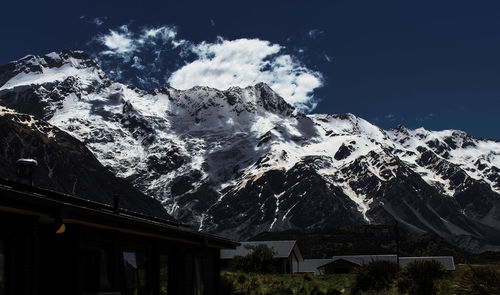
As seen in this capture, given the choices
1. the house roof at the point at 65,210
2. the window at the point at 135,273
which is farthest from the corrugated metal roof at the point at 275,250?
the house roof at the point at 65,210

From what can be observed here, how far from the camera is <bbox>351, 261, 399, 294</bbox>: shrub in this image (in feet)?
90.8

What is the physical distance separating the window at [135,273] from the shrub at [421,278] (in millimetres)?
12612

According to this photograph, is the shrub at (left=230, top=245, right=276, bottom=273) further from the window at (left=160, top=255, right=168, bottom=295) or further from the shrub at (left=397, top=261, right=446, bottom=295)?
the window at (left=160, top=255, right=168, bottom=295)

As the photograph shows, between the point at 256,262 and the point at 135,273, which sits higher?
the point at 256,262

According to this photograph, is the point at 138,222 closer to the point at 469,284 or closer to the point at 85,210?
the point at 85,210

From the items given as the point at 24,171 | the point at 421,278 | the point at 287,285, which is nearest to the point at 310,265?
the point at 287,285

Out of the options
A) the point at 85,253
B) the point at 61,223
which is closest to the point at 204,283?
the point at 85,253

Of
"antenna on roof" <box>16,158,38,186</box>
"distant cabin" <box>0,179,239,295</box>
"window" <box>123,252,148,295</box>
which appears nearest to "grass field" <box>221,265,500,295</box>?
"distant cabin" <box>0,179,239,295</box>

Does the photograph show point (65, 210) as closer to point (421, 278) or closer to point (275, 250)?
point (421, 278)

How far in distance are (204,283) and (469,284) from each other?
9.42m

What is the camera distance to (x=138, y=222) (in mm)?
15320

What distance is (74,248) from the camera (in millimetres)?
12977

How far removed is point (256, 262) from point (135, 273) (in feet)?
142

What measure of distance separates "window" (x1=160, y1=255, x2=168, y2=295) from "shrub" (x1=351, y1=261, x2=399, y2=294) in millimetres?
11592
